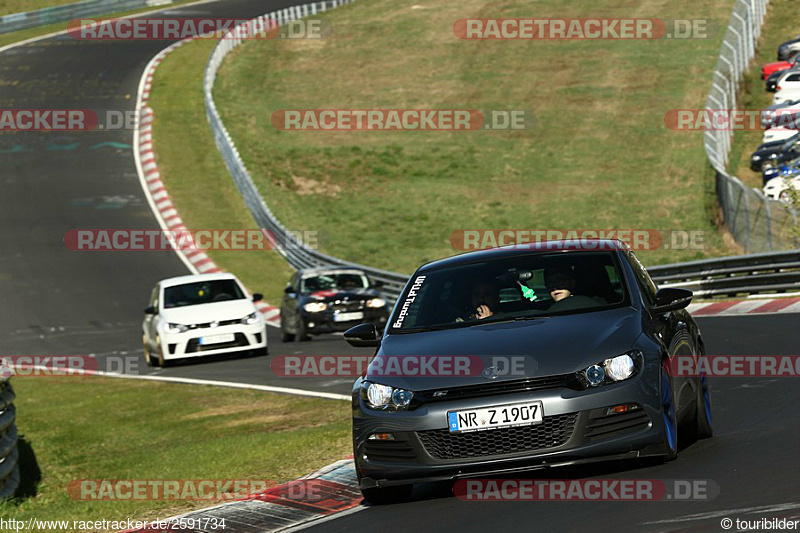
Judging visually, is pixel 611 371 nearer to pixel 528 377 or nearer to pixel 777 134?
pixel 528 377

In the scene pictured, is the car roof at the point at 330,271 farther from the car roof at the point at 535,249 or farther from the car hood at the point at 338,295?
the car roof at the point at 535,249

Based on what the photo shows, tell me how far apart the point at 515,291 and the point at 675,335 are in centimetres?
108

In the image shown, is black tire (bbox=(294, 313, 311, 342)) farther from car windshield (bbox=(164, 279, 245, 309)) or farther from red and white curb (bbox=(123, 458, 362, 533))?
red and white curb (bbox=(123, 458, 362, 533))

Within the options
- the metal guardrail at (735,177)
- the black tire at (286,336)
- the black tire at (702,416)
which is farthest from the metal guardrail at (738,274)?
the black tire at (702,416)

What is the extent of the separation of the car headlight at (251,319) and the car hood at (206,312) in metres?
0.06

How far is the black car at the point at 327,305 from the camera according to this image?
2411cm

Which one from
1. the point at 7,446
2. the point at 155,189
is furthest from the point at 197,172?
the point at 7,446

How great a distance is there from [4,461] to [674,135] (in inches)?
1532

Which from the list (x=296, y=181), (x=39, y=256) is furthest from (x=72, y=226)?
(x=296, y=181)

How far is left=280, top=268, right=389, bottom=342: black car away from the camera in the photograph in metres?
24.1

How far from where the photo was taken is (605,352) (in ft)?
24.8

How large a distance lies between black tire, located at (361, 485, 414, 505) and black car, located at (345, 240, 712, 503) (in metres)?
0.01

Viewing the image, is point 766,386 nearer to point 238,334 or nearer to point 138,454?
point 138,454

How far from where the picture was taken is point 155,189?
137 ft
